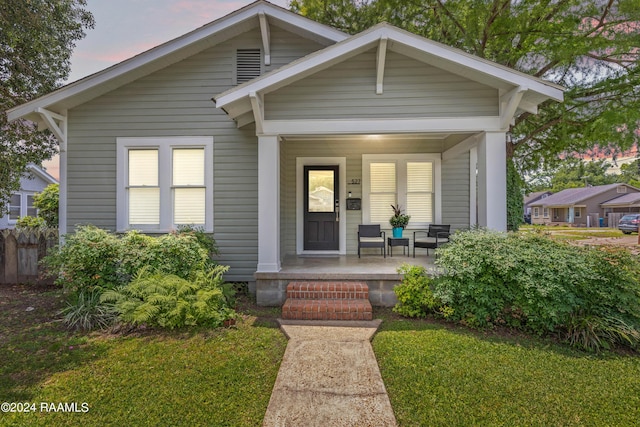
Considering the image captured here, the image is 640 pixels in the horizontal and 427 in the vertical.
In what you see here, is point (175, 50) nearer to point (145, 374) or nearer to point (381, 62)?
point (381, 62)

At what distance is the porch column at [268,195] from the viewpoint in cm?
507

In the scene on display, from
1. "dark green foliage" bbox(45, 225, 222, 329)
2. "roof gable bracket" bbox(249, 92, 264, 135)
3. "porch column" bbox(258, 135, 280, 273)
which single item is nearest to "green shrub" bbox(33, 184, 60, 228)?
"dark green foliage" bbox(45, 225, 222, 329)

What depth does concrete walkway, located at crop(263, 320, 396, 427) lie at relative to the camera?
2.35 meters

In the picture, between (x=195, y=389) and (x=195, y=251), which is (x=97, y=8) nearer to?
(x=195, y=251)

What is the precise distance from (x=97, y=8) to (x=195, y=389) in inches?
429

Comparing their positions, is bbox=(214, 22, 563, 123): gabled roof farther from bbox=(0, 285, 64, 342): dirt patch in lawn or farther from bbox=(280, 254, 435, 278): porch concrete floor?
bbox=(0, 285, 64, 342): dirt patch in lawn

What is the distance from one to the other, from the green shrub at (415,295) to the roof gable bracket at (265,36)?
4.91 metres

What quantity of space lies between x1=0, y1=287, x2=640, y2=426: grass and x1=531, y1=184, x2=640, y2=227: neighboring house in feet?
117

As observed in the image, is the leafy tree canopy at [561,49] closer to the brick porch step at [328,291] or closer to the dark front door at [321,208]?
the dark front door at [321,208]

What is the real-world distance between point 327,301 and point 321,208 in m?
3.05

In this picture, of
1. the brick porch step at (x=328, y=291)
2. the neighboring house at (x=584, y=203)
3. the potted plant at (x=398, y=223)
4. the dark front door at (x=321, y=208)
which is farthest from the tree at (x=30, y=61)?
the neighboring house at (x=584, y=203)

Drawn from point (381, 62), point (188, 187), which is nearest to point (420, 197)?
point (381, 62)

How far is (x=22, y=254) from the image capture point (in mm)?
6418

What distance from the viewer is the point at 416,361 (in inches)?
125
